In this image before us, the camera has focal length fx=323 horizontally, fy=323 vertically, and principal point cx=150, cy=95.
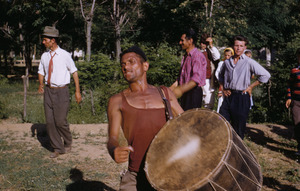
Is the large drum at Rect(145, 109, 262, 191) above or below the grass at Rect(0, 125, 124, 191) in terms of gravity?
above

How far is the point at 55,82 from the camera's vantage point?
5805 millimetres

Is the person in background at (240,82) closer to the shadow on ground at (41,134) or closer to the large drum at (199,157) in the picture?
the large drum at (199,157)

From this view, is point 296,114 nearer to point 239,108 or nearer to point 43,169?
point 239,108

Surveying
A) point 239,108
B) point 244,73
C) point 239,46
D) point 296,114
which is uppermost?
point 239,46

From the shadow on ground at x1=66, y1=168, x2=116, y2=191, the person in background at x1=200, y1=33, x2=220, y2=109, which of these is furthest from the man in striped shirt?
the shadow on ground at x1=66, y1=168, x2=116, y2=191

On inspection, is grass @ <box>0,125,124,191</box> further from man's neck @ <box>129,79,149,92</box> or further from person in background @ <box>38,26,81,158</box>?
man's neck @ <box>129,79,149,92</box>

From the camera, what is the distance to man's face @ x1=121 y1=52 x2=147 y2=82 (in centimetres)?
251

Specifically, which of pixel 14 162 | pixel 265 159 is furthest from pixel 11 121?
pixel 265 159

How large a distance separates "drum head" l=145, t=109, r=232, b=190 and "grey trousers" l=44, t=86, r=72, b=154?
12.9 feet

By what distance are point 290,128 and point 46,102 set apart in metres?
6.13

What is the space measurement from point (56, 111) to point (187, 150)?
4.14 meters

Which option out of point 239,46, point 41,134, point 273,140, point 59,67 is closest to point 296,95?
point 273,140

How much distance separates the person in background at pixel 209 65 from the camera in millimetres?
6544

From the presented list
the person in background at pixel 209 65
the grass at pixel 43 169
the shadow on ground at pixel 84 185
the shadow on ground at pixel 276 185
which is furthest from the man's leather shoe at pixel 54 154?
the shadow on ground at pixel 276 185
